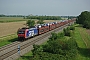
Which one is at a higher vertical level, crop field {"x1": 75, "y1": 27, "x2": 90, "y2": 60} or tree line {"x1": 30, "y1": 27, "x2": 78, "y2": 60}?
tree line {"x1": 30, "y1": 27, "x2": 78, "y2": 60}

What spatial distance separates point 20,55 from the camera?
81.2ft

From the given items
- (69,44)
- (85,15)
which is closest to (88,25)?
(85,15)

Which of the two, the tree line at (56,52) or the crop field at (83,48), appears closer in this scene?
the tree line at (56,52)

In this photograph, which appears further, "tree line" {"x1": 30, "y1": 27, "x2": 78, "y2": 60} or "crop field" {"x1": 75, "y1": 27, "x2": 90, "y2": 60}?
"crop field" {"x1": 75, "y1": 27, "x2": 90, "y2": 60}

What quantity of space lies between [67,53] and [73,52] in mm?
1264

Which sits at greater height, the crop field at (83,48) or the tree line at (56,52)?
the tree line at (56,52)

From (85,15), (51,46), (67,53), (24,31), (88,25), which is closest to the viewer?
(67,53)

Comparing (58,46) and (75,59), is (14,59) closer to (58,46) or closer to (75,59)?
(58,46)

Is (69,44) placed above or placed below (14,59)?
above

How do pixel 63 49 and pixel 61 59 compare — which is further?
pixel 63 49

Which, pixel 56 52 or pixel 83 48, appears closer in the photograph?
pixel 56 52

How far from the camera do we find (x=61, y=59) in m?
19.2

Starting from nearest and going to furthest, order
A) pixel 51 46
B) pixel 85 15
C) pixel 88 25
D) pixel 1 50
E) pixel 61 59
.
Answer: pixel 61 59 → pixel 51 46 → pixel 1 50 → pixel 88 25 → pixel 85 15

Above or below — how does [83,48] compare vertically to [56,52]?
below
